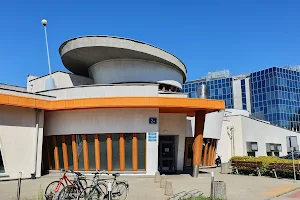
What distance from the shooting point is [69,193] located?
905cm

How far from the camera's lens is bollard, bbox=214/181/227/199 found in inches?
390

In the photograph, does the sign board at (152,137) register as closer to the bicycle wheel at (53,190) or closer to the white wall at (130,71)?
the white wall at (130,71)

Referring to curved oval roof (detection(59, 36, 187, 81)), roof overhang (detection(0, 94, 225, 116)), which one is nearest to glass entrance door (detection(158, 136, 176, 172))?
roof overhang (detection(0, 94, 225, 116))

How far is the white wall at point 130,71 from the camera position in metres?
22.3

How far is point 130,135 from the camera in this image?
56.9 feet

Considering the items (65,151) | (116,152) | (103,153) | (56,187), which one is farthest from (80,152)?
(56,187)

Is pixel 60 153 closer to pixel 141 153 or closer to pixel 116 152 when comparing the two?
pixel 116 152

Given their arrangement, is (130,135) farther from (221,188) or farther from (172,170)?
(221,188)

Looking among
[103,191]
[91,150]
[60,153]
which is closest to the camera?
[103,191]

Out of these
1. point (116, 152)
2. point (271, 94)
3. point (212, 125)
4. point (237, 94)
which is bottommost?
point (116, 152)

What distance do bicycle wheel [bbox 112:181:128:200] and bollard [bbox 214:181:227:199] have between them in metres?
3.16

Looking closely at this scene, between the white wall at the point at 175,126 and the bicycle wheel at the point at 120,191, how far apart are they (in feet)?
31.0

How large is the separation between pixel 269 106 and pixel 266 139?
136ft

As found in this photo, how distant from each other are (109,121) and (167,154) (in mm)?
5194
